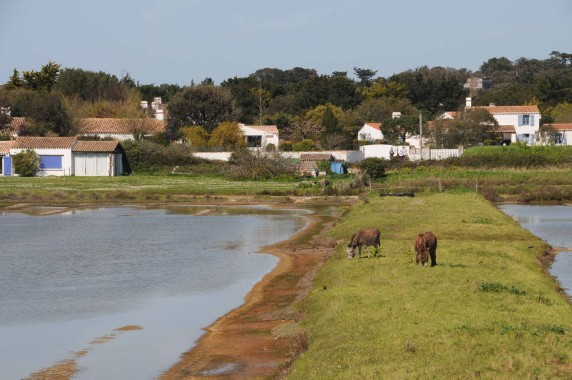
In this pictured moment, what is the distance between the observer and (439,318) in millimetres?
18859

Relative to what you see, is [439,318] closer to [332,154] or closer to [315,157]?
[315,157]

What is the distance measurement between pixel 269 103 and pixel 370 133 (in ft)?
113

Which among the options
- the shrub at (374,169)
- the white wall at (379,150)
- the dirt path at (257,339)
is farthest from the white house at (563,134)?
the dirt path at (257,339)

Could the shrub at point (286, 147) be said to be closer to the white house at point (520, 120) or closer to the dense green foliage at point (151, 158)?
the dense green foliage at point (151, 158)

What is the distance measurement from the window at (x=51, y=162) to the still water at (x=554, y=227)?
3884 cm

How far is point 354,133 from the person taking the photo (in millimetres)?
113750

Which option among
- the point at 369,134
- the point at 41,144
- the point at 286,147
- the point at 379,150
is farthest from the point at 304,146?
the point at 41,144

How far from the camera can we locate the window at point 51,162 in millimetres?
82438

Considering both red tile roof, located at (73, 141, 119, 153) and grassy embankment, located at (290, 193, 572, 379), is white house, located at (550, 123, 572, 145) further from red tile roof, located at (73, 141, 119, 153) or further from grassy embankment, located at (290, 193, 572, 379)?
grassy embankment, located at (290, 193, 572, 379)

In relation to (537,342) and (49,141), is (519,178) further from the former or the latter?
(537,342)

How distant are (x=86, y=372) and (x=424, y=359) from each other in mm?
6751

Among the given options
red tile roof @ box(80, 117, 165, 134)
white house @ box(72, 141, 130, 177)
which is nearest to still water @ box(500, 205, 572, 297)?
white house @ box(72, 141, 130, 177)

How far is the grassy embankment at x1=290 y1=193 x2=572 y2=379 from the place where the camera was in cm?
1538

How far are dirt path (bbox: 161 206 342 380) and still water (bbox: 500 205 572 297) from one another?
762 cm
